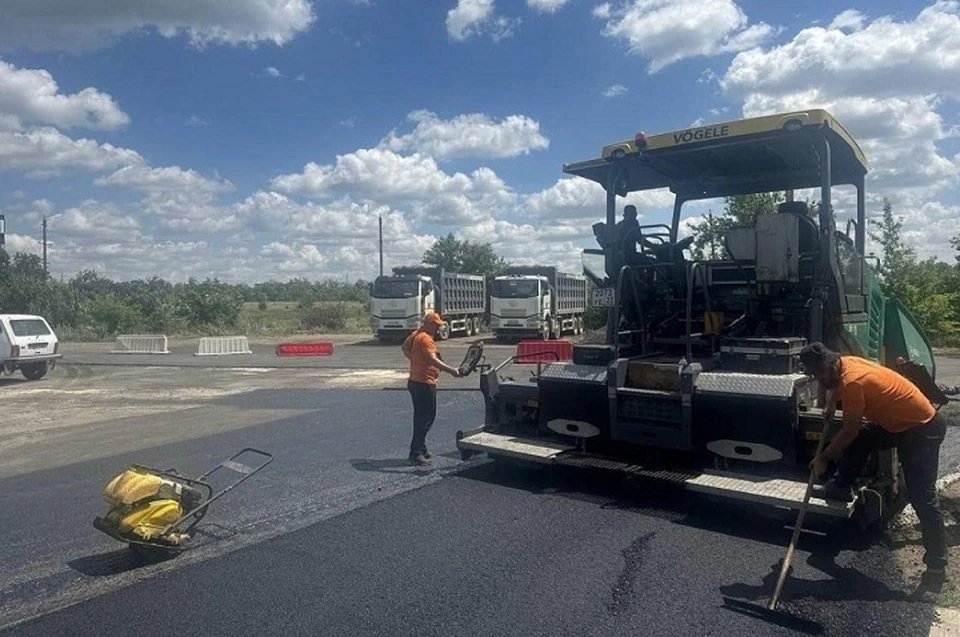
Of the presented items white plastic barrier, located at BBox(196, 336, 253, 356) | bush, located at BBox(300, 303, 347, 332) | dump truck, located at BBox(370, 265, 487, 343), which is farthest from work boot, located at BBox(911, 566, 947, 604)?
bush, located at BBox(300, 303, 347, 332)

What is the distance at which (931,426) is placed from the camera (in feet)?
15.9

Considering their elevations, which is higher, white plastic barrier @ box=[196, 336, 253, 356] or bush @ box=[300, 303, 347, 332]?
bush @ box=[300, 303, 347, 332]

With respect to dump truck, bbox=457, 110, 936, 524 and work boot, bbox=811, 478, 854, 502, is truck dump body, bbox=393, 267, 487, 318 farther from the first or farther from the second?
work boot, bbox=811, 478, 854, 502

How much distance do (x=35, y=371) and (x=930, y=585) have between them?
19517 millimetres

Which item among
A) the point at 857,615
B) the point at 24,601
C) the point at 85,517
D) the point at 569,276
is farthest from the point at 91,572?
the point at 569,276

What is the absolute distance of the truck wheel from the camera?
1877 cm

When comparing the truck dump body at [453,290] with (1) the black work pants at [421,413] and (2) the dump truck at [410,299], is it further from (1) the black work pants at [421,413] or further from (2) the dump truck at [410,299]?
(1) the black work pants at [421,413]

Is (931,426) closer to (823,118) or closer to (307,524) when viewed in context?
(823,118)

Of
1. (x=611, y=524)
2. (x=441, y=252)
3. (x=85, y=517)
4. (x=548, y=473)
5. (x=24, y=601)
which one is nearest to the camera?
(x=24, y=601)

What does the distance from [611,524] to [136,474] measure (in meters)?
3.37

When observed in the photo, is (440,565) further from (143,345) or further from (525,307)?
(143,345)

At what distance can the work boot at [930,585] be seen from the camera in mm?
4422

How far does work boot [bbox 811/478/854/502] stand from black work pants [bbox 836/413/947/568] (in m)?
0.34

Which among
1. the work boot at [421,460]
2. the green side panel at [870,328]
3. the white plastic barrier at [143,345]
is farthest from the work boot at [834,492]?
the white plastic barrier at [143,345]
